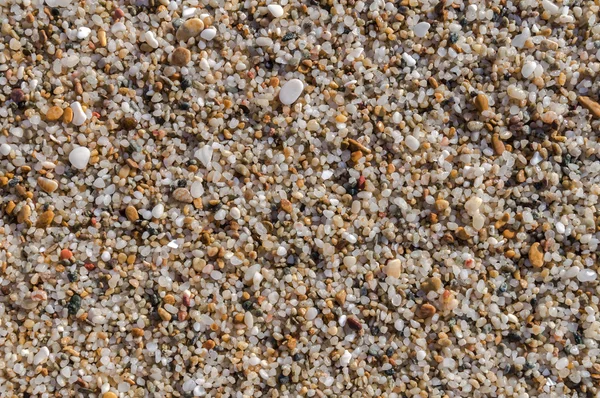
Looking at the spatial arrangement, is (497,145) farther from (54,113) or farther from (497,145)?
(54,113)

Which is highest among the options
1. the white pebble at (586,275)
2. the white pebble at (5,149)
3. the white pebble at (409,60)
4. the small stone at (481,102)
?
the white pebble at (409,60)

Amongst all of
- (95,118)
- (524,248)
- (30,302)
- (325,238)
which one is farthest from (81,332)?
(524,248)

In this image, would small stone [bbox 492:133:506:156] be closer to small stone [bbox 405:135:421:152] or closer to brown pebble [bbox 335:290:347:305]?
small stone [bbox 405:135:421:152]

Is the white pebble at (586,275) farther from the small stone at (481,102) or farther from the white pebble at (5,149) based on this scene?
the white pebble at (5,149)

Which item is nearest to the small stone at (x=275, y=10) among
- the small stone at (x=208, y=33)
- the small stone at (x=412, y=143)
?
the small stone at (x=208, y=33)

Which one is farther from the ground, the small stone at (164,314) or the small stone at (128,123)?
the small stone at (128,123)

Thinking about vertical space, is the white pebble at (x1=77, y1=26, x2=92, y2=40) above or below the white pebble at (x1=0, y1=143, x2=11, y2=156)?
above

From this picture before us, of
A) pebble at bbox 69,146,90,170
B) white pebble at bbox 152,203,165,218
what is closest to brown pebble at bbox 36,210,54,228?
pebble at bbox 69,146,90,170

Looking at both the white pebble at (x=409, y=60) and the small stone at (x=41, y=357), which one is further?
the white pebble at (x=409, y=60)
